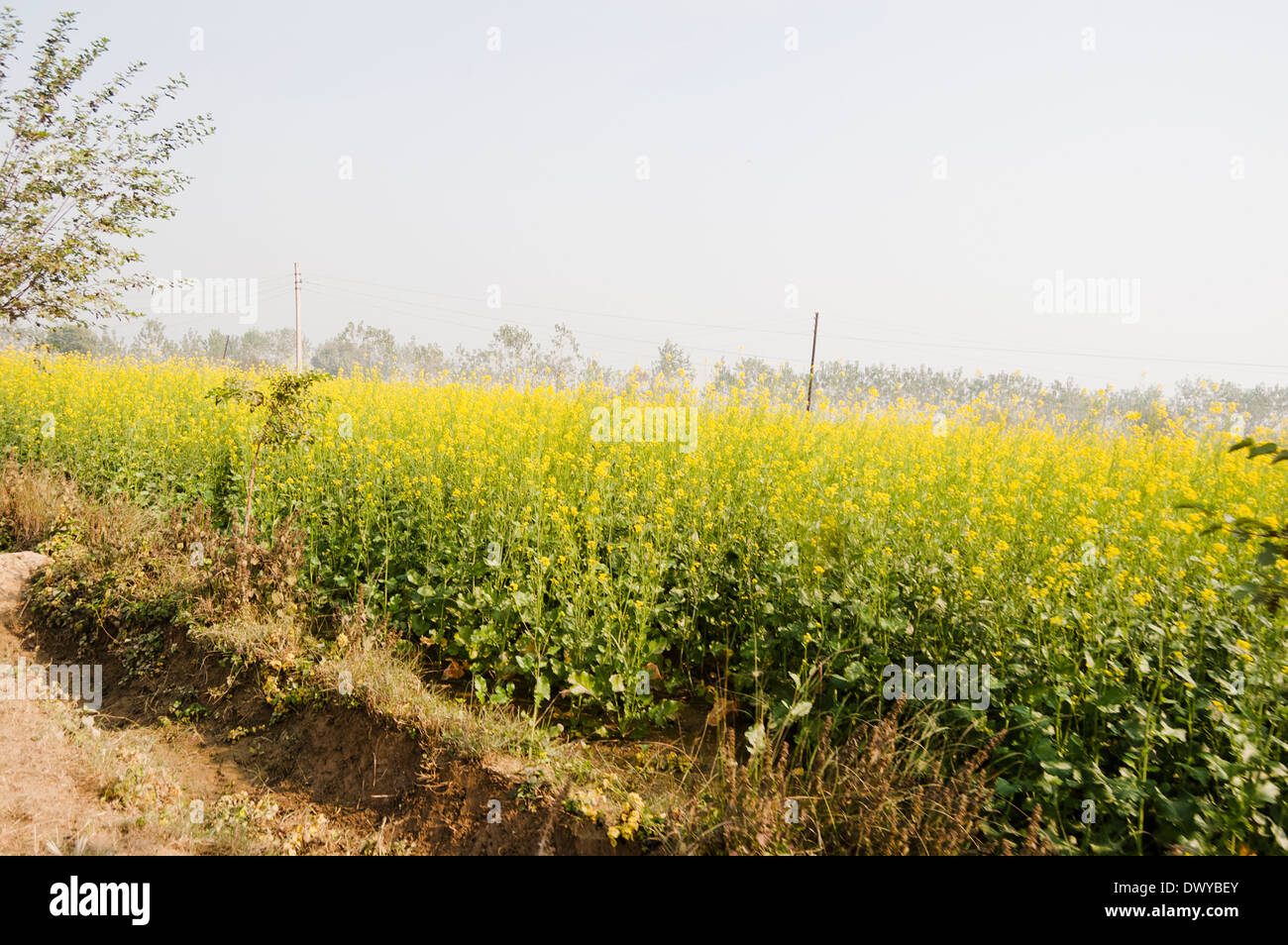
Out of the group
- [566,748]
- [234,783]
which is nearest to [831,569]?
[566,748]

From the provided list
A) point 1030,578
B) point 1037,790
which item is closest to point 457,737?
point 1037,790

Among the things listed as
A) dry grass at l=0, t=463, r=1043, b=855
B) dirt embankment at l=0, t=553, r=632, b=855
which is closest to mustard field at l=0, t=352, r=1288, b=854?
dry grass at l=0, t=463, r=1043, b=855

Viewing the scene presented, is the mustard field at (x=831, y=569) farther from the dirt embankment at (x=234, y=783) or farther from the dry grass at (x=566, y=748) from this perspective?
the dirt embankment at (x=234, y=783)

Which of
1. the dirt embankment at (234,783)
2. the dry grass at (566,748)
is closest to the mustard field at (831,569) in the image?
the dry grass at (566,748)

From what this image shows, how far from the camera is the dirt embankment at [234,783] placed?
297 cm

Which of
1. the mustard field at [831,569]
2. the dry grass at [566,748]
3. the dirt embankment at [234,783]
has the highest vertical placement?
the mustard field at [831,569]

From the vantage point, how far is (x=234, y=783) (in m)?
3.70

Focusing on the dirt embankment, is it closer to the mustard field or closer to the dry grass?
the dry grass

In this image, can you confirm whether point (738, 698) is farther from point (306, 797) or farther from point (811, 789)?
point (306, 797)

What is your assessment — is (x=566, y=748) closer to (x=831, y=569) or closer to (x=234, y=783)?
(x=831, y=569)

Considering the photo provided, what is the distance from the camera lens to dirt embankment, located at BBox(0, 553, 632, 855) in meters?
2.97

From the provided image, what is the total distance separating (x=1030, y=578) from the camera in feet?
10.7

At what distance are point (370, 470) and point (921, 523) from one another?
430 cm

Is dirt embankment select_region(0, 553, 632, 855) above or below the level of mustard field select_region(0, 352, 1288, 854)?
below
